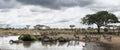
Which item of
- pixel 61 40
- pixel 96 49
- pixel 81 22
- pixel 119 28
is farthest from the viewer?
pixel 119 28

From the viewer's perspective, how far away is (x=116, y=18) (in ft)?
319

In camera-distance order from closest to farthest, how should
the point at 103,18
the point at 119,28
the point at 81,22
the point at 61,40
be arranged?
the point at 61,40 → the point at 103,18 → the point at 81,22 → the point at 119,28

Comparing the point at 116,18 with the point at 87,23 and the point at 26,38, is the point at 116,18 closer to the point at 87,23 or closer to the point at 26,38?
the point at 87,23

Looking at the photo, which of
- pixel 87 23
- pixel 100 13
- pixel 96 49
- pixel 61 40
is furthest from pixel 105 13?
pixel 96 49

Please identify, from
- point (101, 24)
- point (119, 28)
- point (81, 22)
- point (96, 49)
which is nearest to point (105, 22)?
point (101, 24)

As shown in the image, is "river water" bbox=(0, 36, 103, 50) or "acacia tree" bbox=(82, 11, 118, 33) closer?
"river water" bbox=(0, 36, 103, 50)

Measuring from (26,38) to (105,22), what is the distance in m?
39.1

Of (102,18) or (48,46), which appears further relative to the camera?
(102,18)

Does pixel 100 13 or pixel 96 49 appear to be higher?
pixel 100 13

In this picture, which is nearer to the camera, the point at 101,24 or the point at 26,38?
the point at 26,38

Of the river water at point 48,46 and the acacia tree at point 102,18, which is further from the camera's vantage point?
the acacia tree at point 102,18

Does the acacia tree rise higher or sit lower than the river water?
higher

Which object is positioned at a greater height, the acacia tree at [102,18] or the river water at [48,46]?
the acacia tree at [102,18]

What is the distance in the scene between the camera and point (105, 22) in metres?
98.1
